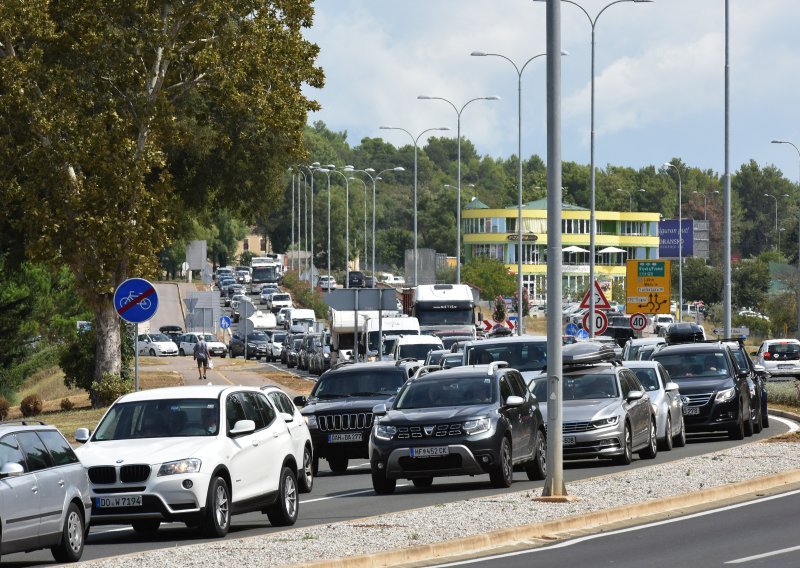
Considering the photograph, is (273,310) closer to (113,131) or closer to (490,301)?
Answer: (490,301)

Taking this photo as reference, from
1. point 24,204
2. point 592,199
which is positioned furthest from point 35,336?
point 24,204

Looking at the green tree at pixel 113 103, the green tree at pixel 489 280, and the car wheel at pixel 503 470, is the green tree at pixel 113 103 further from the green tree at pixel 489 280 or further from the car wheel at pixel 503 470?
the green tree at pixel 489 280

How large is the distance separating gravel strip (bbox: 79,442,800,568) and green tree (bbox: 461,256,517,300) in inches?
3511

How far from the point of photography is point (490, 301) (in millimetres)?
108312

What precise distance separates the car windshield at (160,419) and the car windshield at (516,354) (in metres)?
12.5

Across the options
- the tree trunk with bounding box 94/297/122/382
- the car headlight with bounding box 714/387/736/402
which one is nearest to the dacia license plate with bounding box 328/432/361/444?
the car headlight with bounding box 714/387/736/402

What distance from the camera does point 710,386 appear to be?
103 ft

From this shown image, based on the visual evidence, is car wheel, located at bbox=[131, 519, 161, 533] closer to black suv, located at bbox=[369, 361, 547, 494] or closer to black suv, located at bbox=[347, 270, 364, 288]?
black suv, located at bbox=[369, 361, 547, 494]

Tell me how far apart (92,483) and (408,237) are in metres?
165

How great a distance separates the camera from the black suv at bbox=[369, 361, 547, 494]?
21.2 m

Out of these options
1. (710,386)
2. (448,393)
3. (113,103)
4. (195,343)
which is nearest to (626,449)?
(448,393)

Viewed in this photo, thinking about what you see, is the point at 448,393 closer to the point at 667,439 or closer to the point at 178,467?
the point at 178,467

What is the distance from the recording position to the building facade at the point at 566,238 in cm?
16175

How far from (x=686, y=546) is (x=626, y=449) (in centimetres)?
1065
